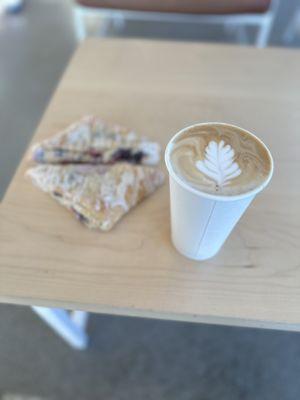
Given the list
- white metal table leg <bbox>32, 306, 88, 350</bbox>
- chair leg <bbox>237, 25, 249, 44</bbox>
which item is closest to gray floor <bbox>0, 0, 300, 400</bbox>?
white metal table leg <bbox>32, 306, 88, 350</bbox>

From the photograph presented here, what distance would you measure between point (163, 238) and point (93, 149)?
21 centimetres

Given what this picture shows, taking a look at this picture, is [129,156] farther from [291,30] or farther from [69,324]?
[291,30]

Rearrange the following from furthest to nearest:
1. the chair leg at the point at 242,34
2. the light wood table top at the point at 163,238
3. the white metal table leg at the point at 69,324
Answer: the chair leg at the point at 242,34 < the white metal table leg at the point at 69,324 < the light wood table top at the point at 163,238

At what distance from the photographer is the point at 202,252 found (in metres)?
0.43

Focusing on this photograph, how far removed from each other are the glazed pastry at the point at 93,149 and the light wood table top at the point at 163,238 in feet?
0.14

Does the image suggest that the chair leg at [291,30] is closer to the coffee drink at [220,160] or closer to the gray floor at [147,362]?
the gray floor at [147,362]

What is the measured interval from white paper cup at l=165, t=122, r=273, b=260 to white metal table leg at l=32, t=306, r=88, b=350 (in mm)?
393

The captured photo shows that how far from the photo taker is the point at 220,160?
0.34 m

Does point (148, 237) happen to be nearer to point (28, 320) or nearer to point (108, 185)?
point (108, 185)

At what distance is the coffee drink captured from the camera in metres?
0.32

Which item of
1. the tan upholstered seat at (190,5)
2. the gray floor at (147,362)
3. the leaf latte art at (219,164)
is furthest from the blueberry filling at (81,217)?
the tan upholstered seat at (190,5)

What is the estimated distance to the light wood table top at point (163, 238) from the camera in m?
0.42

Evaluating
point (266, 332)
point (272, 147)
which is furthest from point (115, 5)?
point (266, 332)

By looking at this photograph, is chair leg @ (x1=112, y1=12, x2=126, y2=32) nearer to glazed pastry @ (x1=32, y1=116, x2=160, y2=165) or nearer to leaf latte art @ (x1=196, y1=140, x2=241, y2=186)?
glazed pastry @ (x1=32, y1=116, x2=160, y2=165)
